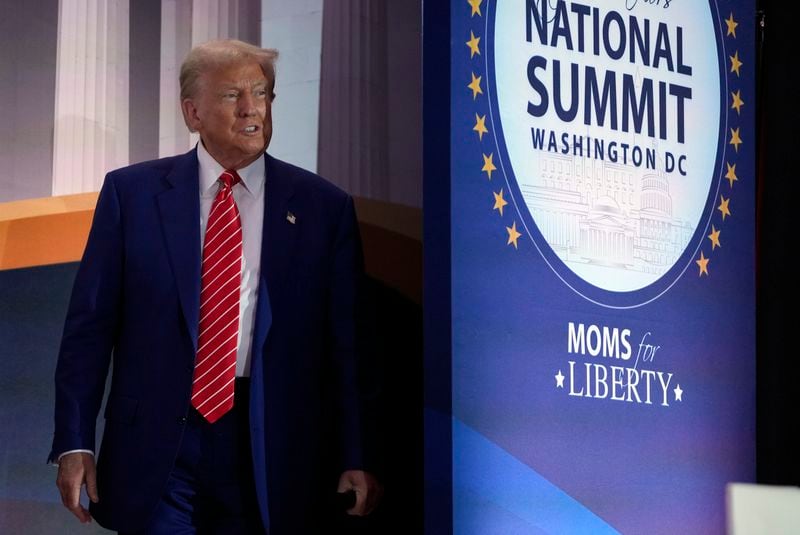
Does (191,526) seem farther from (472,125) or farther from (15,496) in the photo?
(472,125)

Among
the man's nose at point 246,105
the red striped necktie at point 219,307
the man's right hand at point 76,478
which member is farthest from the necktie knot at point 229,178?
the man's right hand at point 76,478

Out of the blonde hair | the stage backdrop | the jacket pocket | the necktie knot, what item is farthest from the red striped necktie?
the stage backdrop

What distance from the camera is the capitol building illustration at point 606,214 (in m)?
3.66

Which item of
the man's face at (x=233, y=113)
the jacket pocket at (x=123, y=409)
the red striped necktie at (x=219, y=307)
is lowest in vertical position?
the jacket pocket at (x=123, y=409)

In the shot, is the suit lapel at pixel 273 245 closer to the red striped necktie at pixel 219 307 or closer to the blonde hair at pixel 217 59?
the red striped necktie at pixel 219 307

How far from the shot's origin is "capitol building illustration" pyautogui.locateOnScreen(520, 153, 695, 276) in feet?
12.0

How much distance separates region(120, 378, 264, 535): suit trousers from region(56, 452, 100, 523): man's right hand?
18cm

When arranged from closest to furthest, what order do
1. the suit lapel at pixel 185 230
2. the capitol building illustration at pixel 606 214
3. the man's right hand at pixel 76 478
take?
the man's right hand at pixel 76 478 < the suit lapel at pixel 185 230 < the capitol building illustration at pixel 606 214

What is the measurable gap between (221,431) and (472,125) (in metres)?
1.03

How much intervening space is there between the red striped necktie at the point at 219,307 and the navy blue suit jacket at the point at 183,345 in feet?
0.11

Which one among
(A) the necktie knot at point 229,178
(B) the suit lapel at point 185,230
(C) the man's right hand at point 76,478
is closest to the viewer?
(C) the man's right hand at point 76,478

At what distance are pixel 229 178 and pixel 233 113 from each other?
172mm

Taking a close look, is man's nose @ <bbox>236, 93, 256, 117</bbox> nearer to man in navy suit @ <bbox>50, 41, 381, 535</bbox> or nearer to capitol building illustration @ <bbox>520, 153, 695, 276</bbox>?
man in navy suit @ <bbox>50, 41, 381, 535</bbox>

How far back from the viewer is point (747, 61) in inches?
166
